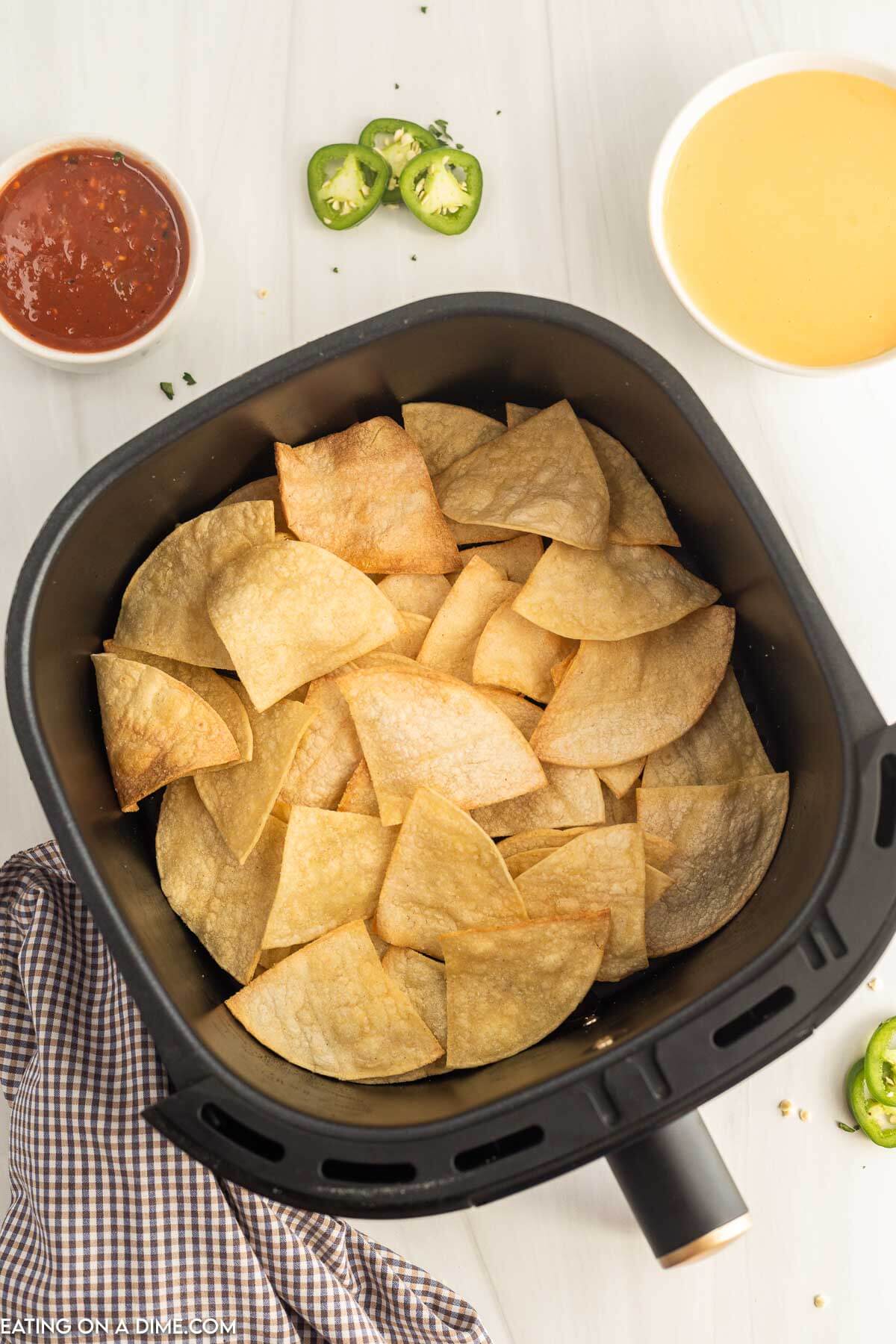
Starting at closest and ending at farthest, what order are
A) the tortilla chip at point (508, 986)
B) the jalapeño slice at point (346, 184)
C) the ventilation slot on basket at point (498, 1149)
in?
the ventilation slot on basket at point (498, 1149) → the tortilla chip at point (508, 986) → the jalapeño slice at point (346, 184)

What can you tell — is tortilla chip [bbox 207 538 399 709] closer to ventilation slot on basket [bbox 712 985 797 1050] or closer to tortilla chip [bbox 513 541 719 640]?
tortilla chip [bbox 513 541 719 640]

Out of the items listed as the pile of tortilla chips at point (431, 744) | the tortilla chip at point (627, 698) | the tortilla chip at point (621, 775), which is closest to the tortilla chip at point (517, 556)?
the pile of tortilla chips at point (431, 744)

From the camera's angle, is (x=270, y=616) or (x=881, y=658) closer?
(x=270, y=616)

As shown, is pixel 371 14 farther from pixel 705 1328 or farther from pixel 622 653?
pixel 705 1328

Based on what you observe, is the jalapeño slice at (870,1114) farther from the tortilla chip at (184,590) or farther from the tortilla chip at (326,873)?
the tortilla chip at (184,590)

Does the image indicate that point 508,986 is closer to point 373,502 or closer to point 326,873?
point 326,873

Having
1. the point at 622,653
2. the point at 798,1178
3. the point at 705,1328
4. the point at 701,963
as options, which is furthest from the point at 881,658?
the point at 705,1328

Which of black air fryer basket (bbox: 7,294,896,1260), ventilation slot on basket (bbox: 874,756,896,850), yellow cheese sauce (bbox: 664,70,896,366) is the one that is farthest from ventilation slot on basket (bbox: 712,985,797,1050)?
yellow cheese sauce (bbox: 664,70,896,366)

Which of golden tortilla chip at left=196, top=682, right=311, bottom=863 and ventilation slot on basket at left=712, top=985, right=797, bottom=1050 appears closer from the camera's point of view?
ventilation slot on basket at left=712, top=985, right=797, bottom=1050
